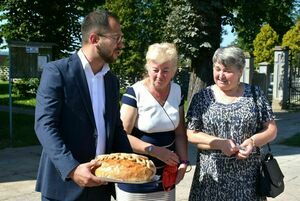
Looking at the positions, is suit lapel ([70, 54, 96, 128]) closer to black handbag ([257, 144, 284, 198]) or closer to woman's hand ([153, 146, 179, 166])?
woman's hand ([153, 146, 179, 166])

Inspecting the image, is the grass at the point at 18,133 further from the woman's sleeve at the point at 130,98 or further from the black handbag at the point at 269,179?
the black handbag at the point at 269,179

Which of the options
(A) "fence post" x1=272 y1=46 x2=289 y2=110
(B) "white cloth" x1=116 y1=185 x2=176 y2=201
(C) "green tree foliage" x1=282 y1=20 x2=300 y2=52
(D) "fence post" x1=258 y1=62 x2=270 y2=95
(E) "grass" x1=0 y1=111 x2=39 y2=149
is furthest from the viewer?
(C) "green tree foliage" x1=282 y1=20 x2=300 y2=52

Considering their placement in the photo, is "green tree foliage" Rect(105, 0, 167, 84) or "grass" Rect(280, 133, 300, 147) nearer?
"grass" Rect(280, 133, 300, 147)

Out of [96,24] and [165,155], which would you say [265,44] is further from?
[96,24]

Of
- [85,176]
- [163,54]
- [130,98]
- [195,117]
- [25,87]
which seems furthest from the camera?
[25,87]

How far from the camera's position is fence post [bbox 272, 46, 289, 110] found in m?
20.5

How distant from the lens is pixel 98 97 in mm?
2887

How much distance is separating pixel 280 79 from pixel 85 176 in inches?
753

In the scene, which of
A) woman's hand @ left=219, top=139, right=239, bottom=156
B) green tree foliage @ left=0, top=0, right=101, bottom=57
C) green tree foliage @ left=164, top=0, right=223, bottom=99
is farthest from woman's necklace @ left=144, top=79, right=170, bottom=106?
green tree foliage @ left=0, top=0, right=101, bottom=57

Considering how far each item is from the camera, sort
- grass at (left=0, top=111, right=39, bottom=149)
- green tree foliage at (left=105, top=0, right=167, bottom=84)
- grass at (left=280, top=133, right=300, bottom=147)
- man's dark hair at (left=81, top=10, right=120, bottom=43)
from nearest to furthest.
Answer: man's dark hair at (left=81, top=10, right=120, bottom=43), grass at (left=0, top=111, right=39, bottom=149), grass at (left=280, top=133, right=300, bottom=147), green tree foliage at (left=105, top=0, right=167, bottom=84)

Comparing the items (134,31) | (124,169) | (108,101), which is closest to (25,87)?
(134,31)

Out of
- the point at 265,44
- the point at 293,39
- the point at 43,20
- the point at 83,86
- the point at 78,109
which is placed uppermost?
the point at 293,39

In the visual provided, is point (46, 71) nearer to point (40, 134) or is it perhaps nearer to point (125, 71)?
point (40, 134)

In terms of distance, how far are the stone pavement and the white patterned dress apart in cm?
304
